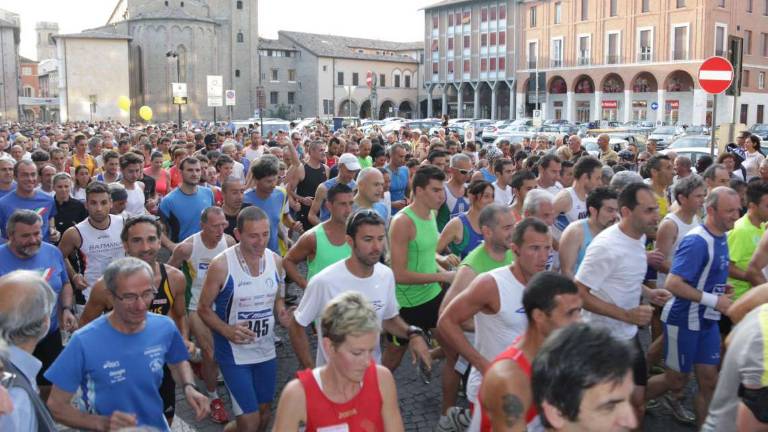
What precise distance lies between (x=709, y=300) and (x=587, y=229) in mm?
1183

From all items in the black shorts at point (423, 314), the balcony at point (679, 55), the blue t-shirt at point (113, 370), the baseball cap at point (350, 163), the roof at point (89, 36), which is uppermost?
the roof at point (89, 36)

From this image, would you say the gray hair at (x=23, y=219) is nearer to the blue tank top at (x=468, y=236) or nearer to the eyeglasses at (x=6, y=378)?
the eyeglasses at (x=6, y=378)

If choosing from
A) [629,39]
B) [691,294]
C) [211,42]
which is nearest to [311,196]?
[691,294]

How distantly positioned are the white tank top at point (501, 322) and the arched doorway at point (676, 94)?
182 feet

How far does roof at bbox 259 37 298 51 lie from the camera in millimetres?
80562

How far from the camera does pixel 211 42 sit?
73125 millimetres

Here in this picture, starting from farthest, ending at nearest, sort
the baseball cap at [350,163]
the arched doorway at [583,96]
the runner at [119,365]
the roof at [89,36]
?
the roof at [89,36], the arched doorway at [583,96], the baseball cap at [350,163], the runner at [119,365]

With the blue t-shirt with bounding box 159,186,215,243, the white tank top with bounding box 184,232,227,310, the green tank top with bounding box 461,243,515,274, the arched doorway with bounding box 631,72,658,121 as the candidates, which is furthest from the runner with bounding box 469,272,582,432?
the arched doorway with bounding box 631,72,658,121

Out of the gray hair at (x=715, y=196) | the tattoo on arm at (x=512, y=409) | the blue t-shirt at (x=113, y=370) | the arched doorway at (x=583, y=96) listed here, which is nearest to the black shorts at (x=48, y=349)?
the blue t-shirt at (x=113, y=370)

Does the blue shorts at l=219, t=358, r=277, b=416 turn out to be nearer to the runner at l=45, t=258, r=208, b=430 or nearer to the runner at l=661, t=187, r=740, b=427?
the runner at l=45, t=258, r=208, b=430

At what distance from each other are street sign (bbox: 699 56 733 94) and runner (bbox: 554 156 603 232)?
4165 mm

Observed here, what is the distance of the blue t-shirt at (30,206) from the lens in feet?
24.4

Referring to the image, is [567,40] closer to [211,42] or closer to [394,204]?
[211,42]

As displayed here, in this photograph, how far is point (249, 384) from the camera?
482 centimetres
